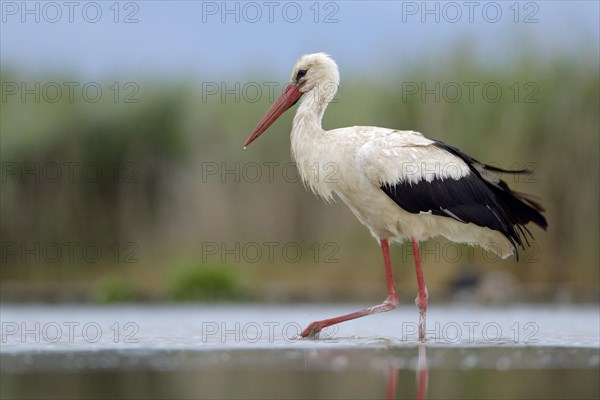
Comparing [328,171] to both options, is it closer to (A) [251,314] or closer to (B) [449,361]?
(B) [449,361]

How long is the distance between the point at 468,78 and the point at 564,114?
64.4 inches

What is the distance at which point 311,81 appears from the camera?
11.9 m

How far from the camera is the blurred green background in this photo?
61.5 ft

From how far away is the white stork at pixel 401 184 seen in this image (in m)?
11.2

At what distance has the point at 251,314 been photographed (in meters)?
15.0

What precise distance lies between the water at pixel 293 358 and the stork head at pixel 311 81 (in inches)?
85.0

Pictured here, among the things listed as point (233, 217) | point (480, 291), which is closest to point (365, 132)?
point (480, 291)
